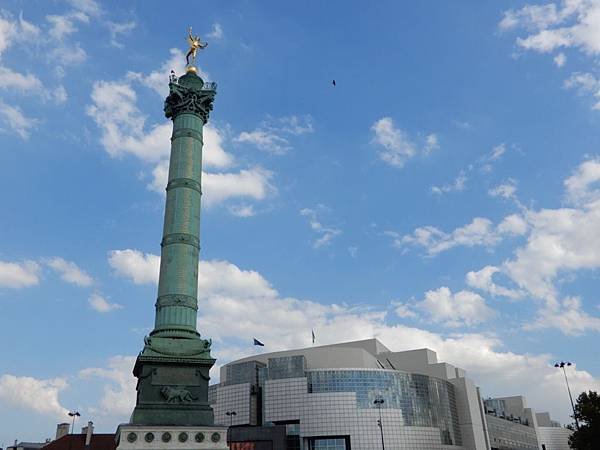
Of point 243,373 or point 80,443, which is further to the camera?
point 243,373

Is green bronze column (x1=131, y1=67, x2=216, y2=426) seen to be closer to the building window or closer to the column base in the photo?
the column base

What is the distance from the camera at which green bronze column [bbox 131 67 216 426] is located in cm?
3512

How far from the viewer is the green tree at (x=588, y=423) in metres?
55.6

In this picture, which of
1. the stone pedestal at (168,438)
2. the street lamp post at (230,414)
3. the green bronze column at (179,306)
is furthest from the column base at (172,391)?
the street lamp post at (230,414)

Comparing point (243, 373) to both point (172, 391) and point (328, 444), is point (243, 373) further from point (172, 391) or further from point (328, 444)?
point (172, 391)

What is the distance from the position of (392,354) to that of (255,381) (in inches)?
1279

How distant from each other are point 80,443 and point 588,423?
55.4m

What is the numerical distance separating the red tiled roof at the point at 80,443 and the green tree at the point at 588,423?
49372 millimetres

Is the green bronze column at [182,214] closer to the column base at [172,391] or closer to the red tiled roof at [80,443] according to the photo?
the column base at [172,391]

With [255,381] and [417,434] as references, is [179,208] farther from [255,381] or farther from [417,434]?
[417,434]

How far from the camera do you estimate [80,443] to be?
209ft

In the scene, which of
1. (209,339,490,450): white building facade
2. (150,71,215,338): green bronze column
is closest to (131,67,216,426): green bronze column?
(150,71,215,338): green bronze column

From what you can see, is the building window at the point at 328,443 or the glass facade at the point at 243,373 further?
the glass facade at the point at 243,373

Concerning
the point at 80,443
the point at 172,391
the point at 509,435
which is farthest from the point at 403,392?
the point at 172,391
